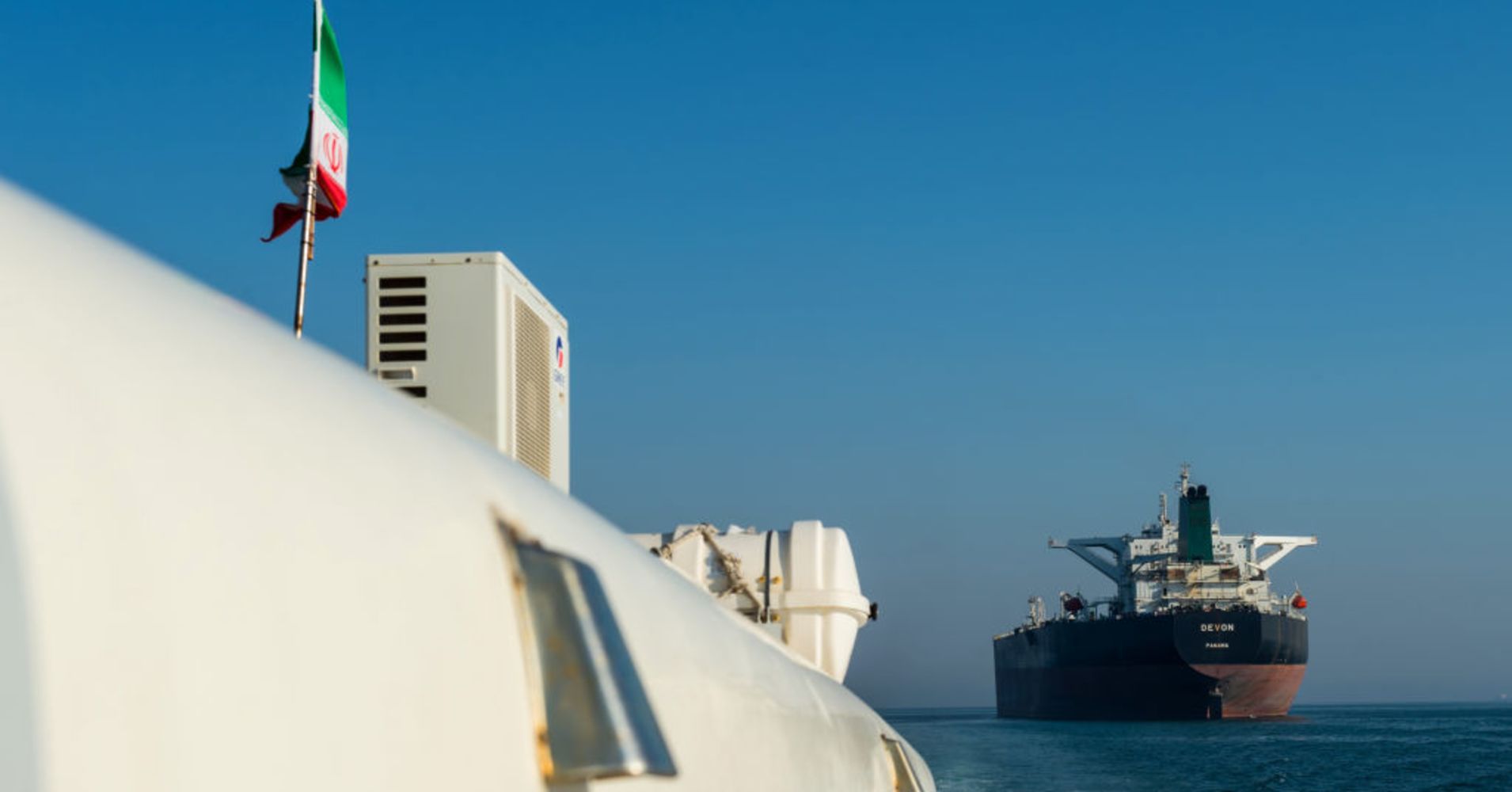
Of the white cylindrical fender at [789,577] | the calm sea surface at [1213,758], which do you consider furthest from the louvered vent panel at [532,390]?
the calm sea surface at [1213,758]

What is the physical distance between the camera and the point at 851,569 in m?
7.45

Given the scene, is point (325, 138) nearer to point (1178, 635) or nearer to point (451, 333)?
point (451, 333)

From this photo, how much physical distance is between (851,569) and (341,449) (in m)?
6.11

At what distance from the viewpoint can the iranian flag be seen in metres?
5.47

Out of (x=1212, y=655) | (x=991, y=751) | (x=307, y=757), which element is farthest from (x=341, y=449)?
(x=1212, y=655)

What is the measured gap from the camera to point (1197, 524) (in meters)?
72.9

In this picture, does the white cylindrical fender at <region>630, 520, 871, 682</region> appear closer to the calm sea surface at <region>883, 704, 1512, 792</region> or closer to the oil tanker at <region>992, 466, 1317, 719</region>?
the calm sea surface at <region>883, 704, 1512, 792</region>

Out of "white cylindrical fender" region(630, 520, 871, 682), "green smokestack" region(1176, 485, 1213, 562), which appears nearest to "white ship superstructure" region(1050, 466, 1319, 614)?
"green smokestack" region(1176, 485, 1213, 562)

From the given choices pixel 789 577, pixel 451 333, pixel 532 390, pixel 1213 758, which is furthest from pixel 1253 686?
pixel 451 333

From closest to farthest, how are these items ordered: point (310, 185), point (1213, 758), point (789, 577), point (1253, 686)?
1. point (310, 185)
2. point (789, 577)
3. point (1213, 758)
4. point (1253, 686)

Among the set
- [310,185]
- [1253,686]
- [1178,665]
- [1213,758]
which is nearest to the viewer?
[310,185]

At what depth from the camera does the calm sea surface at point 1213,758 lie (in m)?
35.2

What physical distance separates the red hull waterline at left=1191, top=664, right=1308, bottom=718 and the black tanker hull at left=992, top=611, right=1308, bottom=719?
37mm

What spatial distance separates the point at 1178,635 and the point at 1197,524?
772 cm
